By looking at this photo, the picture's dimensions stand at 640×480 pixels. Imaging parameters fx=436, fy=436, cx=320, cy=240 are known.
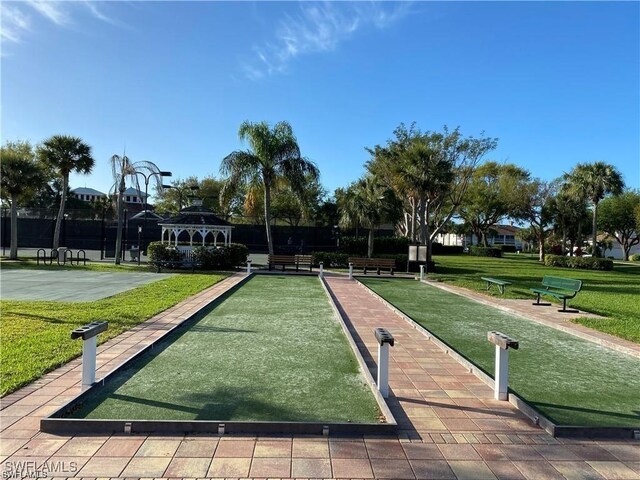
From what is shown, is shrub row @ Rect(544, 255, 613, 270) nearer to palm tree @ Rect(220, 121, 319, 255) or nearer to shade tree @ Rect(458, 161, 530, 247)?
shade tree @ Rect(458, 161, 530, 247)

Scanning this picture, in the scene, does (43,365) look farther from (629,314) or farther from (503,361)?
(629,314)

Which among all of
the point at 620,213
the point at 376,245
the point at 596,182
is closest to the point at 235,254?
the point at 376,245

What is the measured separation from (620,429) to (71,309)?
358 inches

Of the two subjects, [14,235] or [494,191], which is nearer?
[14,235]

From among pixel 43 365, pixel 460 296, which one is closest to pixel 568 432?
pixel 43 365

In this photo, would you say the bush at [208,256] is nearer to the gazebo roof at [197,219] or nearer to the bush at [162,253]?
the bush at [162,253]

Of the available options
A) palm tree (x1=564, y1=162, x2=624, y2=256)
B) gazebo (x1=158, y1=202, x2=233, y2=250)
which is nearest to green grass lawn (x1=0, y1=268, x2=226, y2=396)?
gazebo (x1=158, y1=202, x2=233, y2=250)

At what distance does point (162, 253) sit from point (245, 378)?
1647 cm

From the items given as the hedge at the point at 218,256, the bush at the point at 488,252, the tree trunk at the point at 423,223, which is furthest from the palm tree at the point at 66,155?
the bush at the point at 488,252

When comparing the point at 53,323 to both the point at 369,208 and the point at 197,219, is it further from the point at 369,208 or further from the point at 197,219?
the point at 369,208

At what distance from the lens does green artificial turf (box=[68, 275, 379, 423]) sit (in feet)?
13.1

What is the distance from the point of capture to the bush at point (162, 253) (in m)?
20.1

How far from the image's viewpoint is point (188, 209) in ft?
77.2

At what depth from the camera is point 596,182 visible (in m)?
35.5
